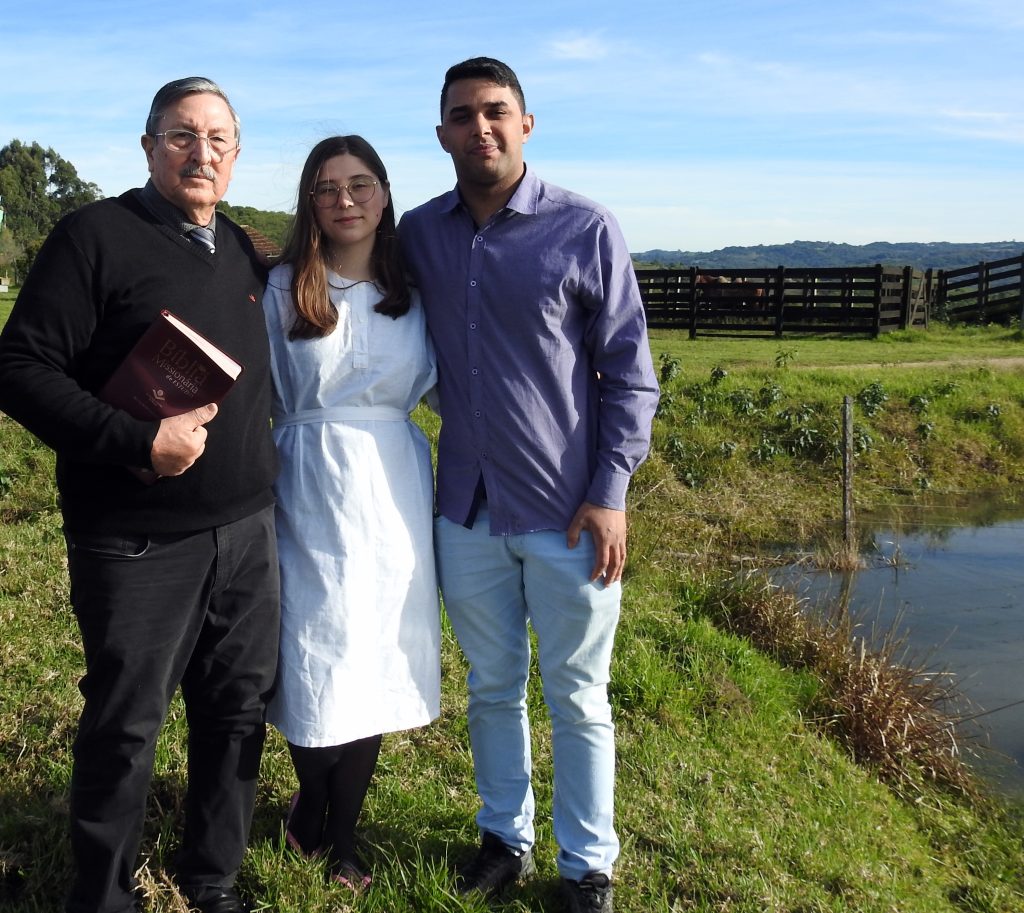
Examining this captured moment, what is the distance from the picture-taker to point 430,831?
11.5 ft

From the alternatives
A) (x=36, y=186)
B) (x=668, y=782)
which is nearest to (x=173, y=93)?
(x=668, y=782)

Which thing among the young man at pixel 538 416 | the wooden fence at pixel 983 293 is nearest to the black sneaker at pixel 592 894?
the young man at pixel 538 416

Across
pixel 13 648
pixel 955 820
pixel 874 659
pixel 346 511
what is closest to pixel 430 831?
pixel 346 511

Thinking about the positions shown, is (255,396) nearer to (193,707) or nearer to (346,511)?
(346,511)

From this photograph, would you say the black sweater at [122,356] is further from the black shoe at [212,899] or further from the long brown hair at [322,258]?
the black shoe at [212,899]

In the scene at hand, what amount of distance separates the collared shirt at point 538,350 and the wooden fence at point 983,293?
21.3 metres

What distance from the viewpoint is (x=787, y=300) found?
69.6ft

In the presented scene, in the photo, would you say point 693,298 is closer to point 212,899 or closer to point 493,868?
point 493,868

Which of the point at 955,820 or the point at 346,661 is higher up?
the point at 346,661

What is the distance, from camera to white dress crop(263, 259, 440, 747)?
2871 mm

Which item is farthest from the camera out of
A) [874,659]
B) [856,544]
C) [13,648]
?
[856,544]

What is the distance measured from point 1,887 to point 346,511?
148 cm

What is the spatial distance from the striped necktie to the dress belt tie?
514mm

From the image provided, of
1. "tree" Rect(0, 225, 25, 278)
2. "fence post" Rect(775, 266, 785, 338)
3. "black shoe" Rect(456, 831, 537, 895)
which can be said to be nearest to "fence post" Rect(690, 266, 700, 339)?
"fence post" Rect(775, 266, 785, 338)
